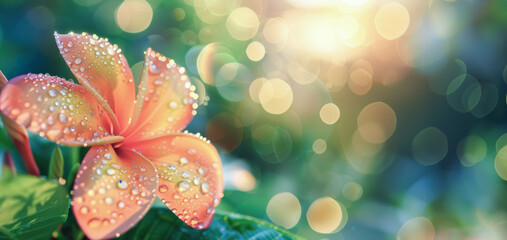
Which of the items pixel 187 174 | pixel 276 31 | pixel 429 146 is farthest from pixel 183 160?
pixel 429 146

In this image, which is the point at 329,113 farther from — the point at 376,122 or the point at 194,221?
the point at 194,221

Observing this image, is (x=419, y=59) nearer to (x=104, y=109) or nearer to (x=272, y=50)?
(x=272, y=50)

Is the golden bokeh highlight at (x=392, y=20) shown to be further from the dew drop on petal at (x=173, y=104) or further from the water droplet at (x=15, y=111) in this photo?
the water droplet at (x=15, y=111)

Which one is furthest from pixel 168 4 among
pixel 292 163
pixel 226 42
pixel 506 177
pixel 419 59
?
pixel 506 177

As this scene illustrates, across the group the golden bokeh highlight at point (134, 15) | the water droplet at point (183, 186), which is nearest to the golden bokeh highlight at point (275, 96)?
the golden bokeh highlight at point (134, 15)

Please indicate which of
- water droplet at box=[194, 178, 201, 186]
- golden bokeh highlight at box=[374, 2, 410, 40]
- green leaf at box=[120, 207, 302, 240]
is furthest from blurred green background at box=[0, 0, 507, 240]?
A: water droplet at box=[194, 178, 201, 186]

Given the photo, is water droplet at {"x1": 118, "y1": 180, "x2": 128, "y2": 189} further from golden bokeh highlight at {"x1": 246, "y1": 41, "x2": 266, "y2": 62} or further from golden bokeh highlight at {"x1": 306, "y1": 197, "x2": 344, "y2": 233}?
golden bokeh highlight at {"x1": 246, "y1": 41, "x2": 266, "y2": 62}
